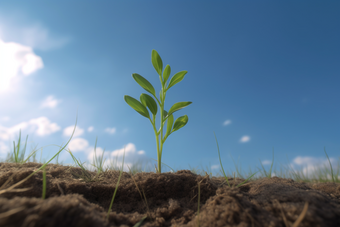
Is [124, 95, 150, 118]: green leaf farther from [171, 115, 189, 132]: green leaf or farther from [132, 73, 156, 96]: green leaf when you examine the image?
[171, 115, 189, 132]: green leaf

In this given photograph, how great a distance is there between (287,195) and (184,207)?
2.33 feet

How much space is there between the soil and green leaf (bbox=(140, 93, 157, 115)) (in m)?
0.76

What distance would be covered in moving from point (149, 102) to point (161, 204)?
1074mm

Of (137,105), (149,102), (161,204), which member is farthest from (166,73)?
(161,204)

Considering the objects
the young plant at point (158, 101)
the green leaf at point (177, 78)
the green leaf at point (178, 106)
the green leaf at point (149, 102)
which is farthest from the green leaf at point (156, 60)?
the green leaf at point (178, 106)

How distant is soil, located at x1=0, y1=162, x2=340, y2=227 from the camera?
2.86ft

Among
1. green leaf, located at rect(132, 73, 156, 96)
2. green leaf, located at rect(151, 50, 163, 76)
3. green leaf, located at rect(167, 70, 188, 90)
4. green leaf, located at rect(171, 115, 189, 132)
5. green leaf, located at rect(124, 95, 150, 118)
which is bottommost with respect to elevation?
green leaf, located at rect(171, 115, 189, 132)

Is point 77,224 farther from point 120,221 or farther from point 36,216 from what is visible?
point 120,221

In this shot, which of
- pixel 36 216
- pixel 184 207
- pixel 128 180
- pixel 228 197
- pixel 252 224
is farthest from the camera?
pixel 128 180

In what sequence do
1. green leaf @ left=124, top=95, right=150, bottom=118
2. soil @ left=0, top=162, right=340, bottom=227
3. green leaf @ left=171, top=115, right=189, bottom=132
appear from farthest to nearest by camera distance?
green leaf @ left=171, top=115, right=189, bottom=132 → green leaf @ left=124, top=95, right=150, bottom=118 → soil @ left=0, top=162, right=340, bottom=227

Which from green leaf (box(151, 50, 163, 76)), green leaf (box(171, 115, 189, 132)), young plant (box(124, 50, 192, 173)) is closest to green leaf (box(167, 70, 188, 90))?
young plant (box(124, 50, 192, 173))

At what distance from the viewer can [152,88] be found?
228cm

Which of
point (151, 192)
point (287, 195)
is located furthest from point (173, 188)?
point (287, 195)

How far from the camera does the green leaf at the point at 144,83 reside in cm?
223
